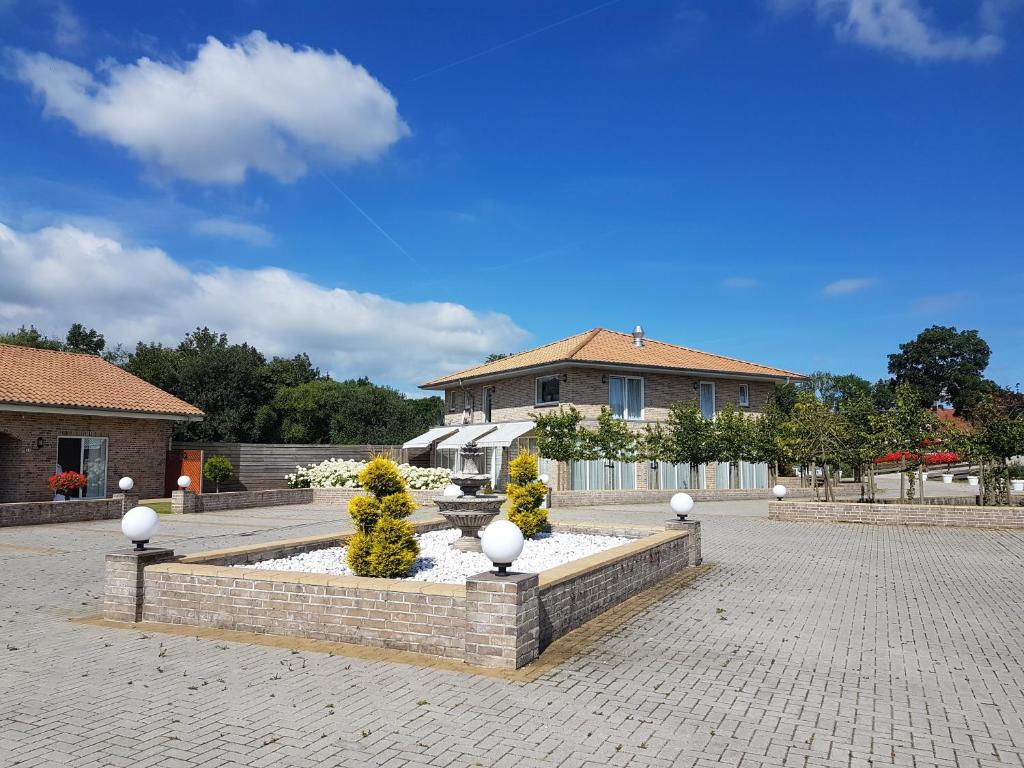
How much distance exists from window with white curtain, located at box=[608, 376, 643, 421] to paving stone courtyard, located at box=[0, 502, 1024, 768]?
2304 centimetres

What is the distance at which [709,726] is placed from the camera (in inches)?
215

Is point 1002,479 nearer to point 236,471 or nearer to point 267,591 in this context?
point 267,591

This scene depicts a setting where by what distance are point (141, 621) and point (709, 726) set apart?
6.69 metres

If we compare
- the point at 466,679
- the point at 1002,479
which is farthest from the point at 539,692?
the point at 1002,479

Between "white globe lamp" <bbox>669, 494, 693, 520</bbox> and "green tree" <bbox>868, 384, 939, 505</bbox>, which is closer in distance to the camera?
"white globe lamp" <bbox>669, 494, 693, 520</bbox>

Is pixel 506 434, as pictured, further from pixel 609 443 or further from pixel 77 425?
pixel 77 425

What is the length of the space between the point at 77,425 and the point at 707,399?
27155 millimetres

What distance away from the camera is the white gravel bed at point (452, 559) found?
10695 millimetres

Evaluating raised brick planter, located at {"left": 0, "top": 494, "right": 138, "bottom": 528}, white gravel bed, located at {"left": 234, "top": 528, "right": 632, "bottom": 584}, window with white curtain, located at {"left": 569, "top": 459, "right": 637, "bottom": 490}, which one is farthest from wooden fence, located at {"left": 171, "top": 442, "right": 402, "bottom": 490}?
white gravel bed, located at {"left": 234, "top": 528, "right": 632, "bottom": 584}

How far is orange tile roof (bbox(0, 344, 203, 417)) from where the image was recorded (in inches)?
965

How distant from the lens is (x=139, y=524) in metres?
8.76

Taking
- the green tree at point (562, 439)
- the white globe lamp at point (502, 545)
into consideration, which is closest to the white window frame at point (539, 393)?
the green tree at point (562, 439)

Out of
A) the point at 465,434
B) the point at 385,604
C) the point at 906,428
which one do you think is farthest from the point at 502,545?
the point at 465,434

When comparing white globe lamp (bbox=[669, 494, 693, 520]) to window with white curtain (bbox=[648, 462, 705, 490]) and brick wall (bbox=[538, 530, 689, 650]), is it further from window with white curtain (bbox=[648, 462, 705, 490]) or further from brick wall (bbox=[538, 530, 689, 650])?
window with white curtain (bbox=[648, 462, 705, 490])
